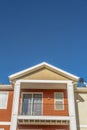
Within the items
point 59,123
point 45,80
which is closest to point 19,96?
point 45,80

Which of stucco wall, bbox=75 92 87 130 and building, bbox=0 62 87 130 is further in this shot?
stucco wall, bbox=75 92 87 130

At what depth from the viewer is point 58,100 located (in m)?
22.0

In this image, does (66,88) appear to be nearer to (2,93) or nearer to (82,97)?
(82,97)

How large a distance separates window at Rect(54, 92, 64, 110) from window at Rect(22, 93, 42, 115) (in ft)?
4.83

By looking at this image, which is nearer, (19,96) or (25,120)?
(25,120)

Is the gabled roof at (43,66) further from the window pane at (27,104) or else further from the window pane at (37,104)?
the window pane at (37,104)

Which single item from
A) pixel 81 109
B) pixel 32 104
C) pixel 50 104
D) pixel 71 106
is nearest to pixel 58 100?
pixel 50 104

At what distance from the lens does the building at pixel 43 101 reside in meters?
20.1

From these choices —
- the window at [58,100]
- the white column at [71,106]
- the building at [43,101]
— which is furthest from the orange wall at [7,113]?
the white column at [71,106]

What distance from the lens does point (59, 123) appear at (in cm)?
2028

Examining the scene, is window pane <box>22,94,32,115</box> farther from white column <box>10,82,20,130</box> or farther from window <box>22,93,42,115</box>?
white column <box>10,82,20,130</box>

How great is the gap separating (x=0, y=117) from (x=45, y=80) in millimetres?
5421

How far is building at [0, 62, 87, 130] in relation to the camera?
20.1 metres

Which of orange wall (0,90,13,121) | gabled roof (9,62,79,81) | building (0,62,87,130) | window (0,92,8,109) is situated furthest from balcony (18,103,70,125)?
gabled roof (9,62,79,81)
